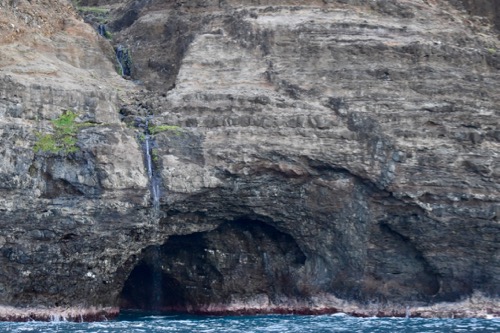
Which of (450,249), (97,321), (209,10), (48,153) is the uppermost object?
(209,10)

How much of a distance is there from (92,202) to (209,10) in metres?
13.0

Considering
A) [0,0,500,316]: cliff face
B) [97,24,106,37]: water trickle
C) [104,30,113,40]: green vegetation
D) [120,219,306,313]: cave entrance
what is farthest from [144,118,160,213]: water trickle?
[97,24,106,37]: water trickle

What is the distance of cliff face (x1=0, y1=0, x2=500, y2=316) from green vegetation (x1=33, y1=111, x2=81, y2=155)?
0.22 m

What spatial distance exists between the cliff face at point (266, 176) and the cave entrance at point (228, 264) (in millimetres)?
57

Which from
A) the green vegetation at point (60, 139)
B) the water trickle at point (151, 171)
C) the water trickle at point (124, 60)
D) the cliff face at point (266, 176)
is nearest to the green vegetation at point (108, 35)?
the water trickle at point (124, 60)

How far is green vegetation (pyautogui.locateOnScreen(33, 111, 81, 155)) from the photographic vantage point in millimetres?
29250

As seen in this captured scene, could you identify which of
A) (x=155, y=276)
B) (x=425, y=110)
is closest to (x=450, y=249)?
(x=425, y=110)

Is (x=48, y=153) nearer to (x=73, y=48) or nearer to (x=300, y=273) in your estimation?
(x=73, y=48)

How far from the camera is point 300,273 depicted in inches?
1264

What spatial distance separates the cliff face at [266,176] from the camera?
1142 inches

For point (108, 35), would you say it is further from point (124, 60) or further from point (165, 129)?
point (165, 129)

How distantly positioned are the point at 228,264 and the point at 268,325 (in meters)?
5.65

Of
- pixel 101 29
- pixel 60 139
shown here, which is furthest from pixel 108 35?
pixel 60 139

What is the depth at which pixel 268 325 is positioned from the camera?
2739cm
